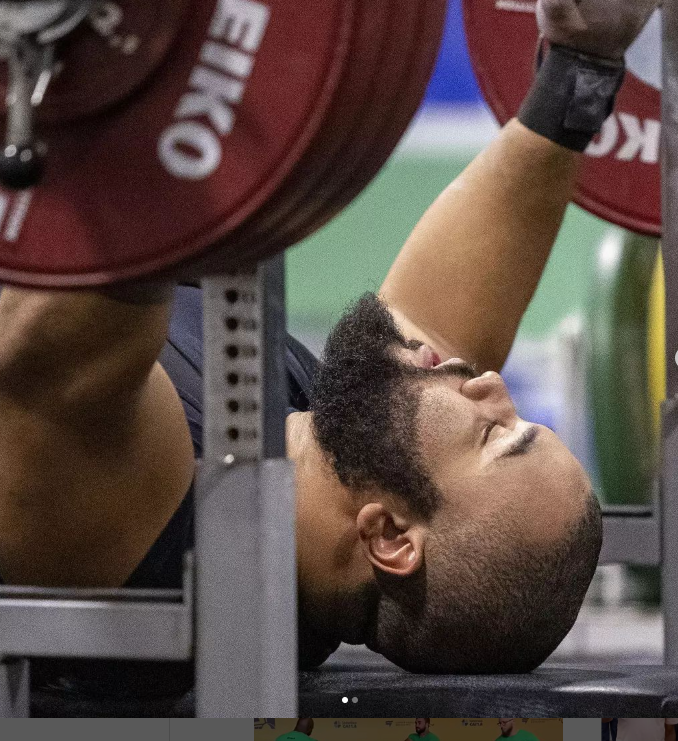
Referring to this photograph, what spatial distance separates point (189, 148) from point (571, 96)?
2.30ft

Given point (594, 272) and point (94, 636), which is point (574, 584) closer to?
point (94, 636)

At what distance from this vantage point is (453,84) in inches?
225

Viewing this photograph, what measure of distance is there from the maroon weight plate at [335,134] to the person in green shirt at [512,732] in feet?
2.07

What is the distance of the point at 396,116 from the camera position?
1034 millimetres

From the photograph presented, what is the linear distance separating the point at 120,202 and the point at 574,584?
2.56 ft

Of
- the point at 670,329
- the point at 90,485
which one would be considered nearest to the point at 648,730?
the point at 670,329

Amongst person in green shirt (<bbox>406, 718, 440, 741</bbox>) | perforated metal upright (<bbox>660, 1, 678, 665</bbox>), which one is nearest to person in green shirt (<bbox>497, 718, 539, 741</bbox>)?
person in green shirt (<bbox>406, 718, 440, 741</bbox>)

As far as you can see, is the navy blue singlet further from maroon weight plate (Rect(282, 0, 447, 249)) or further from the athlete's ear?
maroon weight plate (Rect(282, 0, 447, 249))

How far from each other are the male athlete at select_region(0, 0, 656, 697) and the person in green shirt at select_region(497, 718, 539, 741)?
142 millimetres

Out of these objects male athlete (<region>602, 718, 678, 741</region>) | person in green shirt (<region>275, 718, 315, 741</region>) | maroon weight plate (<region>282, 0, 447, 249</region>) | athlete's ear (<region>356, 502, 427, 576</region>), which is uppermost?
maroon weight plate (<region>282, 0, 447, 249</region>)

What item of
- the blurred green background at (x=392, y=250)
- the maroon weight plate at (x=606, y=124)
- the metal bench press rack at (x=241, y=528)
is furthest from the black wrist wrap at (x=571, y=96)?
the blurred green background at (x=392, y=250)

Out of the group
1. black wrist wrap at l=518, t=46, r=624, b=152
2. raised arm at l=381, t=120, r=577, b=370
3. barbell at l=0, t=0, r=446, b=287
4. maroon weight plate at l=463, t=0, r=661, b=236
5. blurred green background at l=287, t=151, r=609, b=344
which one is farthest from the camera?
blurred green background at l=287, t=151, r=609, b=344

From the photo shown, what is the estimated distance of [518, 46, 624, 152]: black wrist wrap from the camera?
1521 millimetres

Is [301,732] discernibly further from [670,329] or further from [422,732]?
[670,329]
